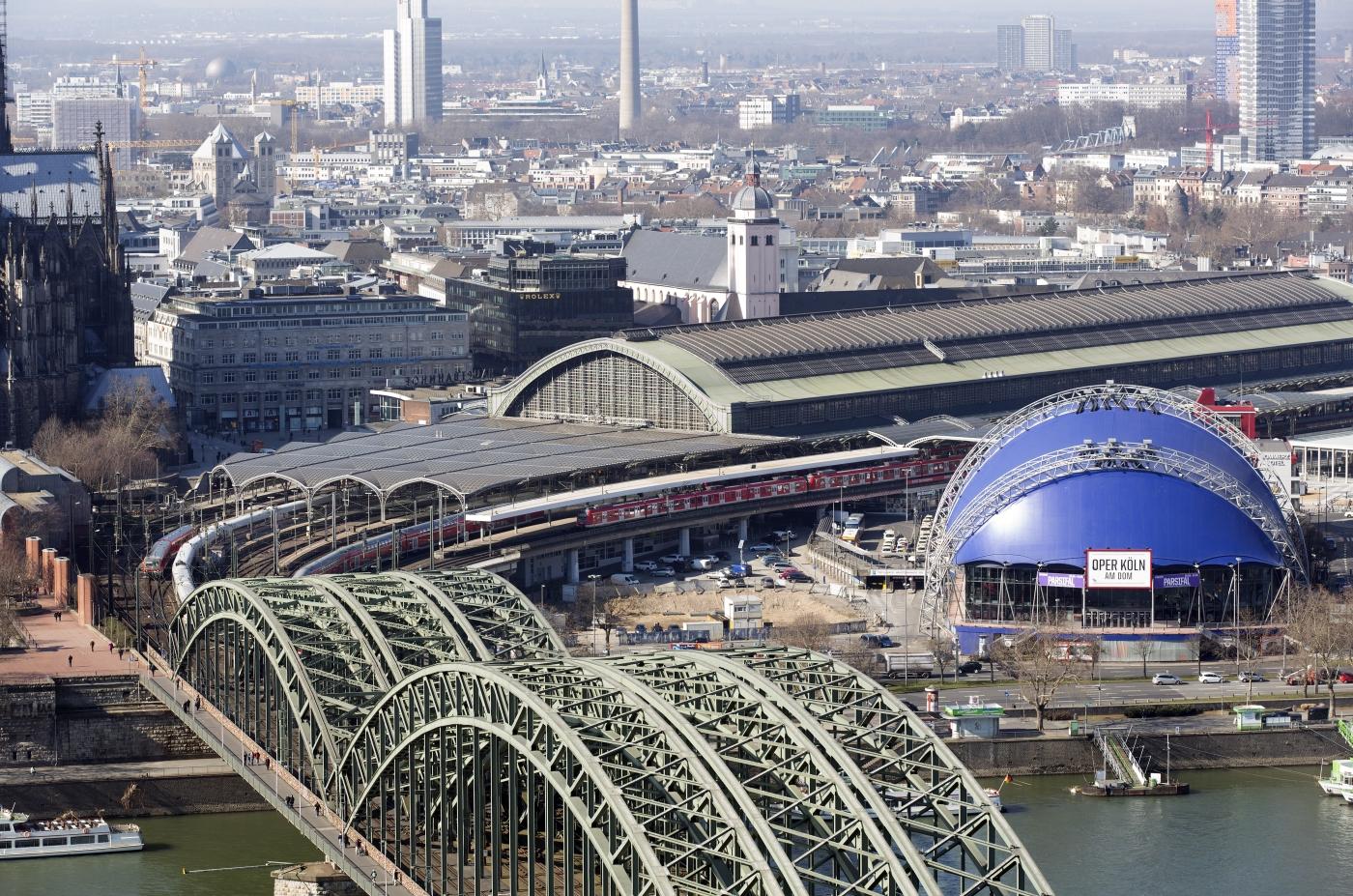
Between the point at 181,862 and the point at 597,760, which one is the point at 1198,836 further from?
the point at 597,760

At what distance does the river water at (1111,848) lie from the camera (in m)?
46.2

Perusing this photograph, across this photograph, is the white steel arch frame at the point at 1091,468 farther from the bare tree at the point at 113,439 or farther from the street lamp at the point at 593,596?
the bare tree at the point at 113,439

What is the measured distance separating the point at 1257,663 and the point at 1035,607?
431cm

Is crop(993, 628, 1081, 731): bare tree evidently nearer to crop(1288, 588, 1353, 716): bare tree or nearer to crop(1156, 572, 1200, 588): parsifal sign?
crop(1156, 572, 1200, 588): parsifal sign

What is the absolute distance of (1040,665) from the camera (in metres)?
56.7

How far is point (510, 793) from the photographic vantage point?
122ft

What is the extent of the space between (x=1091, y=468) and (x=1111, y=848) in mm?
15525

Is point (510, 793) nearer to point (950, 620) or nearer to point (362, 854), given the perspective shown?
point (362, 854)

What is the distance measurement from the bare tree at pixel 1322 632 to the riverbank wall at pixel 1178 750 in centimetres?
147

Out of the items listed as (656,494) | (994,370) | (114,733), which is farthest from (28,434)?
(114,733)

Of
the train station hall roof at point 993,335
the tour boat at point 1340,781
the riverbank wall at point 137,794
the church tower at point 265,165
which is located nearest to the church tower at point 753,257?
the train station hall roof at point 993,335

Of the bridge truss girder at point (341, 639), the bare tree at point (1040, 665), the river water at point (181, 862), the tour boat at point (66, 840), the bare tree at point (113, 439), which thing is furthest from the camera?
the bare tree at point (113, 439)

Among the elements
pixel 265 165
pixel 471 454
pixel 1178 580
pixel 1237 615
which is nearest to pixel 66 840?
pixel 1178 580

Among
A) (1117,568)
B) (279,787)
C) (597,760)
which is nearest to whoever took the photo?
(597,760)
